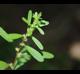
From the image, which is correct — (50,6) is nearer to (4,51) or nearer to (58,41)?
(58,41)

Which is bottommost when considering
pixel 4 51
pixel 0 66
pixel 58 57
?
pixel 58 57

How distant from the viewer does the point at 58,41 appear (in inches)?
93.9

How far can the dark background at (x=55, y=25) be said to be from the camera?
87.7 inches

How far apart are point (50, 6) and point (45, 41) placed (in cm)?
41

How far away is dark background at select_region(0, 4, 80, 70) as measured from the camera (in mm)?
2229

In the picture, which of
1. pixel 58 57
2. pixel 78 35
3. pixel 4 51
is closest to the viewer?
pixel 4 51

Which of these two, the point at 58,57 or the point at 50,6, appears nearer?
the point at 58,57

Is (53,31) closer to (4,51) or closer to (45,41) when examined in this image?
(45,41)

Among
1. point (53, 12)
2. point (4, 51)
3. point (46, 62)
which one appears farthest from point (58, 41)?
point (4, 51)

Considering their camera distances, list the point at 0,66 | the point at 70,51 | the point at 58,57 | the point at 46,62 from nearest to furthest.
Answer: the point at 0,66, the point at 46,62, the point at 58,57, the point at 70,51

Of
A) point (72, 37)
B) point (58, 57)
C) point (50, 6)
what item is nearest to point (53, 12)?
point (50, 6)

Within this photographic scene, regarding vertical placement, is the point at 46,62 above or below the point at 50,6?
below

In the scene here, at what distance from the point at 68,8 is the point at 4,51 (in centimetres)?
110

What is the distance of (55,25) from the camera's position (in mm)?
2482
